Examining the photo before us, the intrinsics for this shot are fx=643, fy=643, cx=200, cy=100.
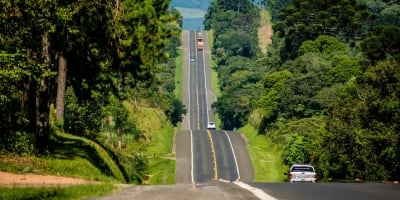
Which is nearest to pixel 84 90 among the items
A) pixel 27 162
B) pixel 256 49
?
pixel 27 162

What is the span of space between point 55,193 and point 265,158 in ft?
235

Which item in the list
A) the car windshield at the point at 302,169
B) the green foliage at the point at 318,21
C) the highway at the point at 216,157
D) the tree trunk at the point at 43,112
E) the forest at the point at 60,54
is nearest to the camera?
the forest at the point at 60,54

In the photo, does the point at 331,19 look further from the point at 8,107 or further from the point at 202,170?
the point at 8,107

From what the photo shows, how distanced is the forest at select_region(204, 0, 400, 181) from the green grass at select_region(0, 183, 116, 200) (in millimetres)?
41296

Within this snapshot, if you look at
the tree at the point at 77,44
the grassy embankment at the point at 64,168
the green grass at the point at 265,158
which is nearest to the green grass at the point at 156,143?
the green grass at the point at 265,158

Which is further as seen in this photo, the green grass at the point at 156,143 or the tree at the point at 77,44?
the green grass at the point at 156,143

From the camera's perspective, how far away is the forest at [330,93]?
55.6 m

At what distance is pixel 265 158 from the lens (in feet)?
281

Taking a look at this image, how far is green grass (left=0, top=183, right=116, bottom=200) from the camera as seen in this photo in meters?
14.8

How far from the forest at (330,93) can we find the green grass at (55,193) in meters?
41.3

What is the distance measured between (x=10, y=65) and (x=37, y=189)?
5.58m

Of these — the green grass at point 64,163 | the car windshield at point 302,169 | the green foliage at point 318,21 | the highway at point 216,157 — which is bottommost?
the highway at point 216,157

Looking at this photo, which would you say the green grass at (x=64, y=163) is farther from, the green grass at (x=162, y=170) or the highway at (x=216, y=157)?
the green grass at (x=162, y=170)

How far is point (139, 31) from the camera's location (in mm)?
31625
